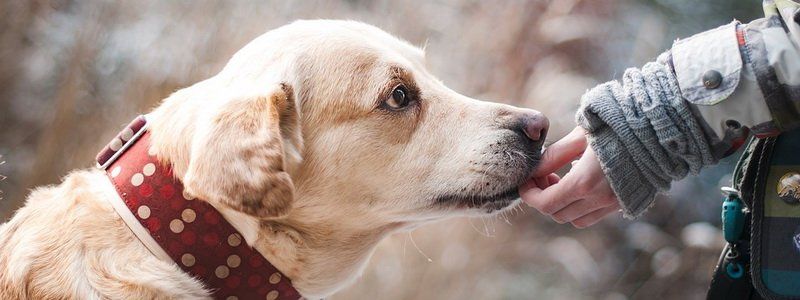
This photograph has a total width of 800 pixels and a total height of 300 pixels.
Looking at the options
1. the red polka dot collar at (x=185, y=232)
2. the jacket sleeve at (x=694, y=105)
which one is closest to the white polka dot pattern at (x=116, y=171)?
the red polka dot collar at (x=185, y=232)

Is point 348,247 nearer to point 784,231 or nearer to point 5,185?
point 784,231

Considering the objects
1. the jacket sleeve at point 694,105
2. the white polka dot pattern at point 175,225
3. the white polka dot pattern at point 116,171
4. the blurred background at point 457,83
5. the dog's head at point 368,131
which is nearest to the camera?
the jacket sleeve at point 694,105

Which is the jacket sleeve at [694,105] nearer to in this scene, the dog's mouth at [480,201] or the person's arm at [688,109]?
the person's arm at [688,109]

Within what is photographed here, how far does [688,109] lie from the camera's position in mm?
1728

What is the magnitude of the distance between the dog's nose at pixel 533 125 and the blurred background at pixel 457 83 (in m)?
1.90

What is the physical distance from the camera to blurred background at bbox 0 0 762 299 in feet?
13.3

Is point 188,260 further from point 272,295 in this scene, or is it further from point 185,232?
point 272,295

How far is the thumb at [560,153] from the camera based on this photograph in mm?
2062

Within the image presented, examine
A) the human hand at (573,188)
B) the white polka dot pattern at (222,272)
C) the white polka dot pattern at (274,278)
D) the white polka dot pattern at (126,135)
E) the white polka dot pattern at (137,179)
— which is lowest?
the human hand at (573,188)

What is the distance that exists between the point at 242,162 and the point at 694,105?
3.43 feet

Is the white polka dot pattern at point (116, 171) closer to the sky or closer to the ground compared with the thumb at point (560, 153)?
closer to the sky

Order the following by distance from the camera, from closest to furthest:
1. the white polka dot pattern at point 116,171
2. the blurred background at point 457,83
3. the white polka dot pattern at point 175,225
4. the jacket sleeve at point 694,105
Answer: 1. the jacket sleeve at point 694,105
2. the white polka dot pattern at point 175,225
3. the white polka dot pattern at point 116,171
4. the blurred background at point 457,83

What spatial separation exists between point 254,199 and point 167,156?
31 cm

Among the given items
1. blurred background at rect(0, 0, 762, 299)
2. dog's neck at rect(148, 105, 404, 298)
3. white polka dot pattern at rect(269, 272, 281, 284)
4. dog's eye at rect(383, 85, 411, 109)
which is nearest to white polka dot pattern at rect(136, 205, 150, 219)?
dog's neck at rect(148, 105, 404, 298)
